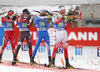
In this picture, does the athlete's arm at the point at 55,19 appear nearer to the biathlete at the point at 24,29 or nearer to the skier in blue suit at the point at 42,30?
the skier in blue suit at the point at 42,30

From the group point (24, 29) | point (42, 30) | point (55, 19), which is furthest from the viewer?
point (24, 29)

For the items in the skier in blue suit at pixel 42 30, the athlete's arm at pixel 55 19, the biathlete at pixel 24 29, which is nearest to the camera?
the athlete's arm at pixel 55 19

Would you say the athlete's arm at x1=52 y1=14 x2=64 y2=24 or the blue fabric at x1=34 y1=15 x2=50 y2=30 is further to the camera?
the blue fabric at x1=34 y1=15 x2=50 y2=30

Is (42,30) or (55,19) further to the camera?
(42,30)

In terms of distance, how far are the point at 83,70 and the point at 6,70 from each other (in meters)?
1.76

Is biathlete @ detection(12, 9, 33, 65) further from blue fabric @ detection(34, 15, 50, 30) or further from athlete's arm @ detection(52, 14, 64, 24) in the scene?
athlete's arm @ detection(52, 14, 64, 24)

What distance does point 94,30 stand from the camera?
4383 mm

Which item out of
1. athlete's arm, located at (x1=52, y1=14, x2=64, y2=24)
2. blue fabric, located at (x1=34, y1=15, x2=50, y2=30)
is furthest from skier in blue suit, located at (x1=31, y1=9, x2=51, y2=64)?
athlete's arm, located at (x1=52, y1=14, x2=64, y2=24)

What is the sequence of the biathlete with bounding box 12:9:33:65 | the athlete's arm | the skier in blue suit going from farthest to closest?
the biathlete with bounding box 12:9:33:65 → the skier in blue suit → the athlete's arm

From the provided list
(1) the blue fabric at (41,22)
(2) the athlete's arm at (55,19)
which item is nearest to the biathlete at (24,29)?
(1) the blue fabric at (41,22)

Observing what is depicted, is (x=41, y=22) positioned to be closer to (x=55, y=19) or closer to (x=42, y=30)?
(x=42, y=30)

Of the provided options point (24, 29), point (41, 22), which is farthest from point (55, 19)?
point (24, 29)

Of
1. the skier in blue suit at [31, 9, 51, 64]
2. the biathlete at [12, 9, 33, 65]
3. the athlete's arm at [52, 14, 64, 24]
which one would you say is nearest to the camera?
the athlete's arm at [52, 14, 64, 24]

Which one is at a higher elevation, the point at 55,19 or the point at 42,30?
the point at 55,19
